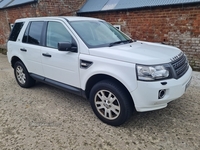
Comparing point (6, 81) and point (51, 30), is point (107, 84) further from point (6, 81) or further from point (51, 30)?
point (6, 81)

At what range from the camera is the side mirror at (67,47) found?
313cm

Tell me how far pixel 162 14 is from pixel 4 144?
19.9 feet

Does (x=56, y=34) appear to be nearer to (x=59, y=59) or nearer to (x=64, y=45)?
(x=59, y=59)

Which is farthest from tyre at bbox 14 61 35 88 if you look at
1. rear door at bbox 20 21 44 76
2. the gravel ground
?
the gravel ground

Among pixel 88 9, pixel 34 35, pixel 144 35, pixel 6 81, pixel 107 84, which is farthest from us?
pixel 88 9

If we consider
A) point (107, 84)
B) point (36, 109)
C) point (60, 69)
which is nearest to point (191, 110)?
point (107, 84)

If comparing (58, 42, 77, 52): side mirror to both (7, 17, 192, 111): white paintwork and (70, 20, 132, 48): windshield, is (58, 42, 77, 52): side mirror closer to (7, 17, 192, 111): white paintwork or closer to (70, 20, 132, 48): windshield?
(7, 17, 192, 111): white paintwork

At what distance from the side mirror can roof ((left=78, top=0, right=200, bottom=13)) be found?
433 cm

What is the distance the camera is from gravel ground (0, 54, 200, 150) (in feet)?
8.69

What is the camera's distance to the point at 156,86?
2.56 metres

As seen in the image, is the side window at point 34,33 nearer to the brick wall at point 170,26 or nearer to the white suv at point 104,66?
the white suv at point 104,66

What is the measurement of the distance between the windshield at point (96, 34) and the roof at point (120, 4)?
3169 mm

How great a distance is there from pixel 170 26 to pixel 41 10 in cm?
542

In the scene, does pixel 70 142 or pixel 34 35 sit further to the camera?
pixel 34 35
